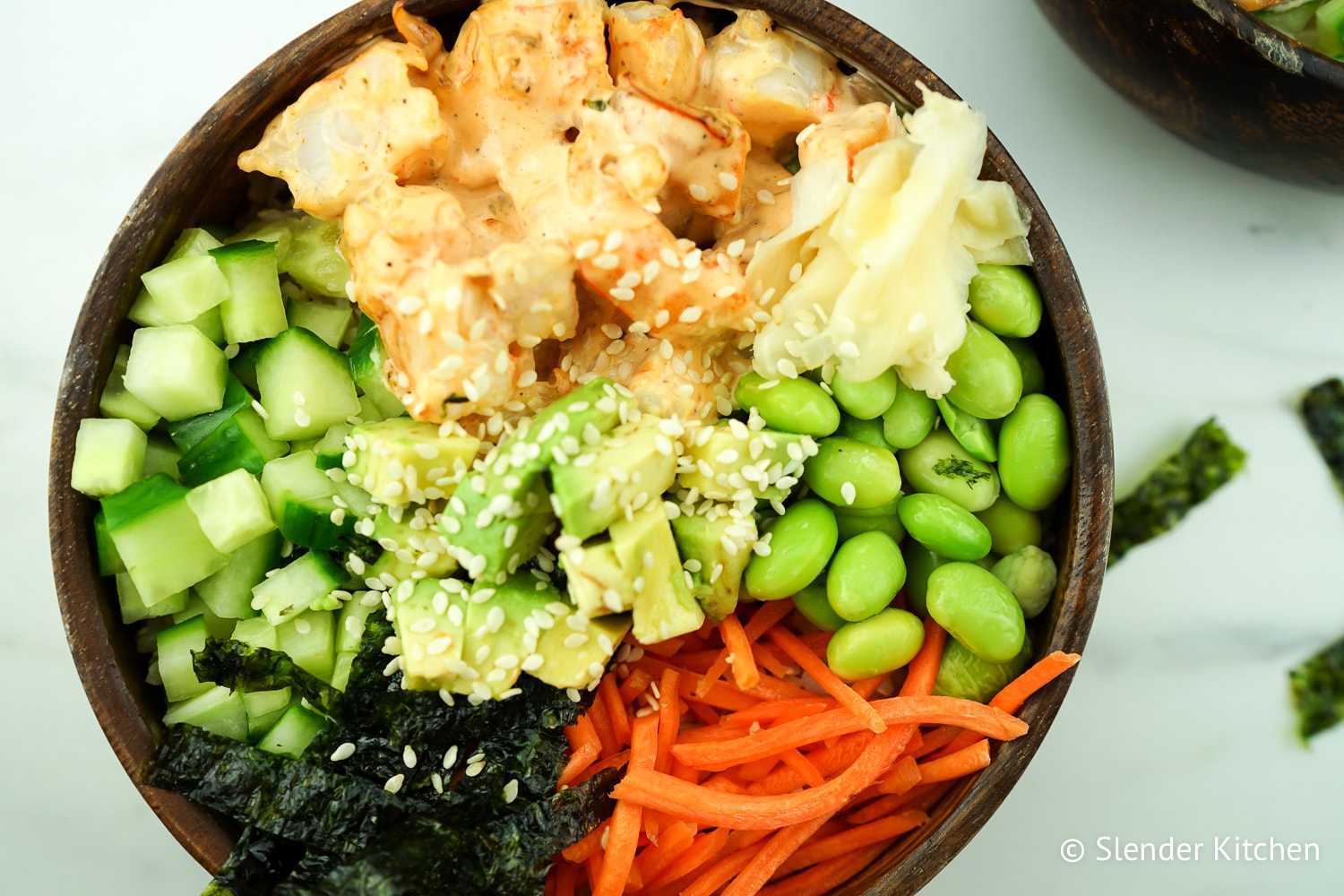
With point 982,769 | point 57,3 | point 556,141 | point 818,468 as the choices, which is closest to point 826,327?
point 818,468

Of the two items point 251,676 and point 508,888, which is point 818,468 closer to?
point 508,888

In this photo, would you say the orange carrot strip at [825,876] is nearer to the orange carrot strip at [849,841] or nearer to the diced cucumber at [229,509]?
the orange carrot strip at [849,841]

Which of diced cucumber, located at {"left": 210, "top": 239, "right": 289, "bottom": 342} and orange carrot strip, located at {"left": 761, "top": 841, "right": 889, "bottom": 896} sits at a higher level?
diced cucumber, located at {"left": 210, "top": 239, "right": 289, "bottom": 342}

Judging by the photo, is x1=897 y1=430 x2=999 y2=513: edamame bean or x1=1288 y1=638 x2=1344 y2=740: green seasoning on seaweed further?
x1=1288 y1=638 x2=1344 y2=740: green seasoning on seaweed

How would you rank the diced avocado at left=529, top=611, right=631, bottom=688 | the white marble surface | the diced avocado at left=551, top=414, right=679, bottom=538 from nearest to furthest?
the diced avocado at left=551, top=414, right=679, bottom=538 → the diced avocado at left=529, top=611, right=631, bottom=688 → the white marble surface

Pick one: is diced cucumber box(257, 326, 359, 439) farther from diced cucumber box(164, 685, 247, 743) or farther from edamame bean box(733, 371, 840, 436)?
edamame bean box(733, 371, 840, 436)

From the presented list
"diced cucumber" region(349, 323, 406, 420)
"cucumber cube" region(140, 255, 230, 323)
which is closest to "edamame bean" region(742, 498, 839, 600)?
"diced cucumber" region(349, 323, 406, 420)
